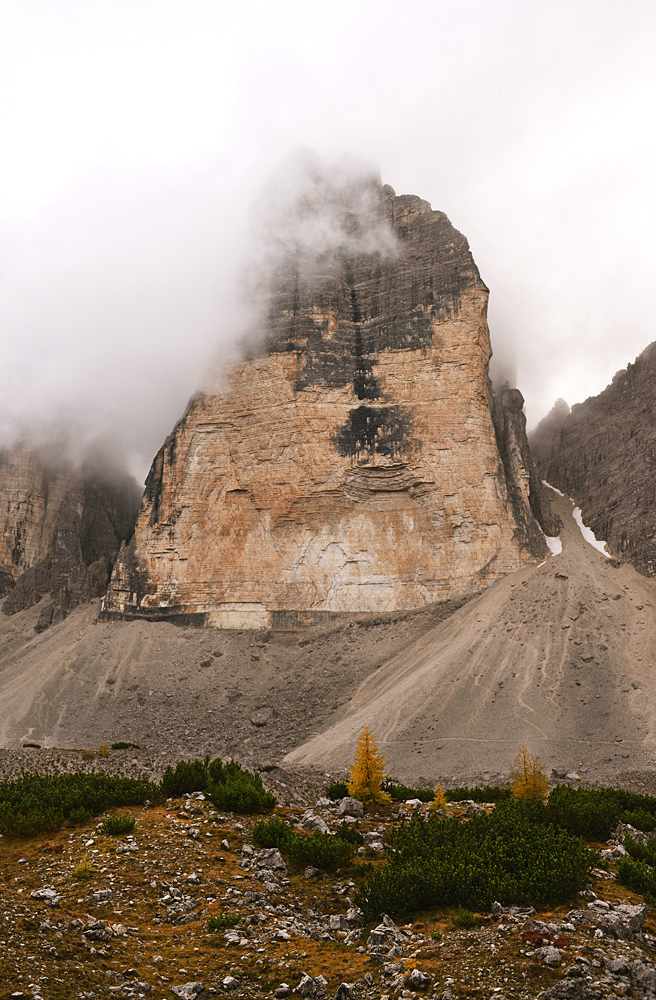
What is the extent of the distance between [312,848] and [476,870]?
3.46 m

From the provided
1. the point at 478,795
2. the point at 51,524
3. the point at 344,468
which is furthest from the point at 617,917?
the point at 51,524

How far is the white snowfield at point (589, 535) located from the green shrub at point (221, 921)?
61281 millimetres

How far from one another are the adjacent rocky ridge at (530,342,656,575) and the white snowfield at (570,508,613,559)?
544mm

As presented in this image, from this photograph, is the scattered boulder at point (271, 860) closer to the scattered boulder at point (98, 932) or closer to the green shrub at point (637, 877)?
the scattered boulder at point (98, 932)

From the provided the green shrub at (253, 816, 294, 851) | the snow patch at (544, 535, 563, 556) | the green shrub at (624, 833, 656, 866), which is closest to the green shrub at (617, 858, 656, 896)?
the green shrub at (624, 833, 656, 866)

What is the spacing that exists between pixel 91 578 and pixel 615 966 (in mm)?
87769

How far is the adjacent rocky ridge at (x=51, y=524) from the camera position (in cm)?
9125

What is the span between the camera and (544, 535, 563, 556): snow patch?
66.5 metres

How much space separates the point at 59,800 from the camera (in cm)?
1516

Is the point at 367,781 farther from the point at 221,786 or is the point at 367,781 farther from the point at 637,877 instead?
the point at 637,877

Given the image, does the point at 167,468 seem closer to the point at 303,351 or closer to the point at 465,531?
the point at 303,351

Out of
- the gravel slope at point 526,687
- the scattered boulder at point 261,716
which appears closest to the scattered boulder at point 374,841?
the gravel slope at point 526,687

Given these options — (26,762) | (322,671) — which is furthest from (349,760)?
(26,762)

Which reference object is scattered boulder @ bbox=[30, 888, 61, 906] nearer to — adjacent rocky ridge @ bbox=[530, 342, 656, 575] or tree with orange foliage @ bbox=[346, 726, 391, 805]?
A: tree with orange foliage @ bbox=[346, 726, 391, 805]
